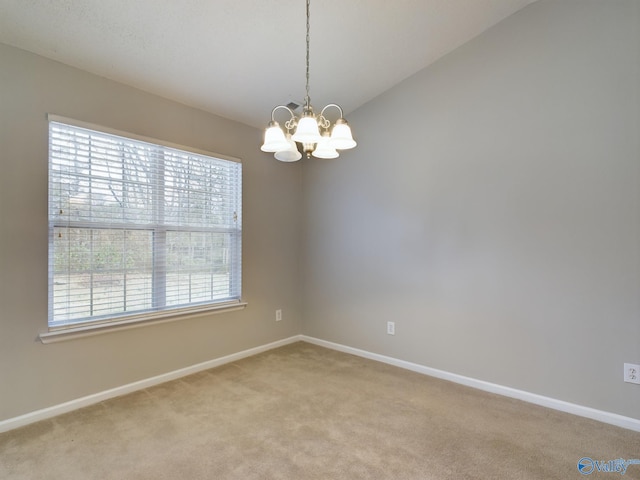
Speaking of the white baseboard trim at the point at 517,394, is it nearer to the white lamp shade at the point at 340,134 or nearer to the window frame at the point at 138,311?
the window frame at the point at 138,311

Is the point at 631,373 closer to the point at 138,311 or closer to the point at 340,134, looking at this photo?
the point at 340,134

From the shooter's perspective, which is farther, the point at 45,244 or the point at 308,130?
the point at 45,244

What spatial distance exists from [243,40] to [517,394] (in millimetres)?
3292

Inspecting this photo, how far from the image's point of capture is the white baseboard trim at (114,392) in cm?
209

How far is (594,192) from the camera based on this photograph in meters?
2.22

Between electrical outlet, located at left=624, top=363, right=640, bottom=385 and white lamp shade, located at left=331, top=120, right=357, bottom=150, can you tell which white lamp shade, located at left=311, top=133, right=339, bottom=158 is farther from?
electrical outlet, located at left=624, top=363, right=640, bottom=385

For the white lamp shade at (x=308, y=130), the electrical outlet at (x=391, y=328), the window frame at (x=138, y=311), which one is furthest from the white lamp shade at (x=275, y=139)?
the electrical outlet at (x=391, y=328)

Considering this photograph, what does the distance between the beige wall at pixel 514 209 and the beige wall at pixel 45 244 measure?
1.37 meters

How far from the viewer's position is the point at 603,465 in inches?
69.6

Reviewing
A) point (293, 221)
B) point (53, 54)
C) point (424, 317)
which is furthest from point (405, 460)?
point (53, 54)

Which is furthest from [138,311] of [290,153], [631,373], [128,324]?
[631,373]

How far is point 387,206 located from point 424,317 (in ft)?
3.60

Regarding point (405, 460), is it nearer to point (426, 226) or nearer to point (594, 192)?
point (426, 226)

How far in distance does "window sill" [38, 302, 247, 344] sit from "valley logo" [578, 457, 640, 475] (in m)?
2.77
